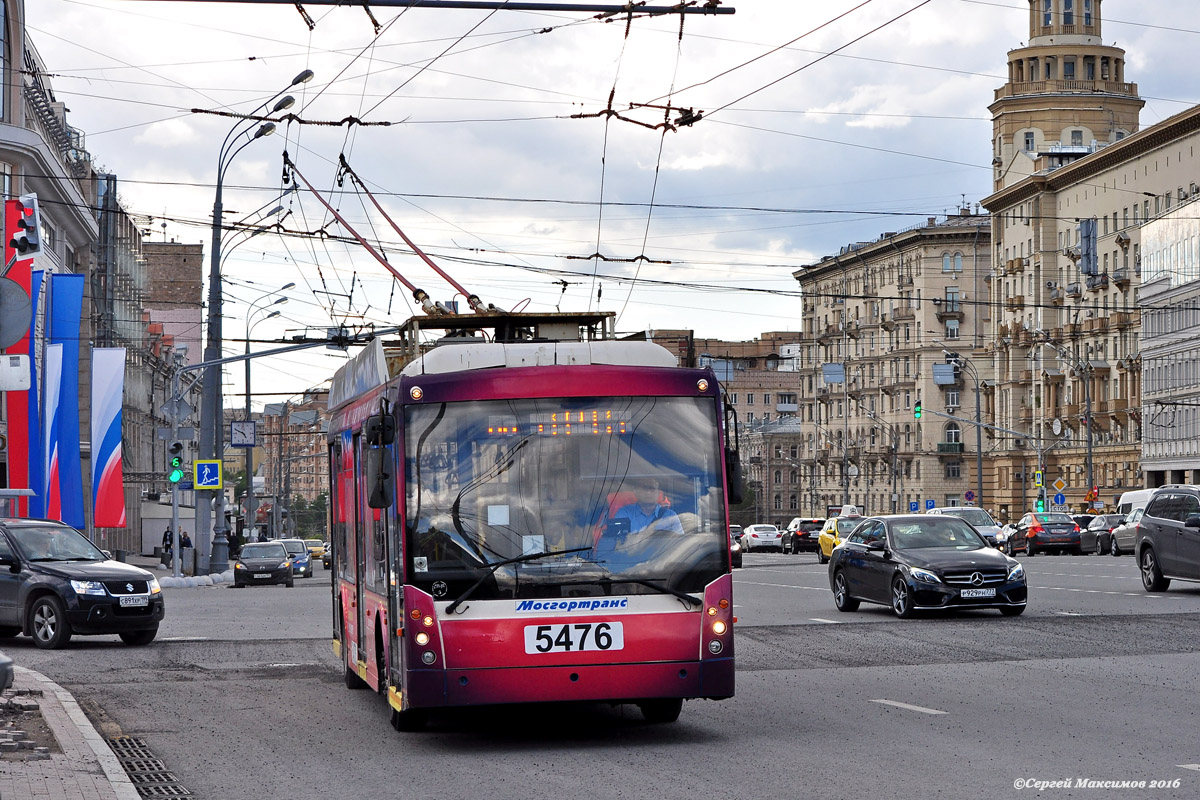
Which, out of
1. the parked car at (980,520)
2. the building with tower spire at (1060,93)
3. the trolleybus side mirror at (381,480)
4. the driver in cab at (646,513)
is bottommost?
the parked car at (980,520)

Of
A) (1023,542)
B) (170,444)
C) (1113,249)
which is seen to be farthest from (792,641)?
(1113,249)

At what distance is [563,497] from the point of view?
11734 millimetres

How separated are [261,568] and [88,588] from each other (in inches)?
943

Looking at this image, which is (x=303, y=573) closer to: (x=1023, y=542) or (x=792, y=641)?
(x=1023, y=542)

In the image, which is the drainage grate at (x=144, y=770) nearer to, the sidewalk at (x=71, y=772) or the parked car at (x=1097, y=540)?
the sidewalk at (x=71, y=772)

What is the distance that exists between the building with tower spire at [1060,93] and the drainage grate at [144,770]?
102 metres

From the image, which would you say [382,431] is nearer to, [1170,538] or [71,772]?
[71,772]

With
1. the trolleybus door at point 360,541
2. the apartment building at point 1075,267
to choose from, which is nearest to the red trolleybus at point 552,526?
the trolleybus door at point 360,541

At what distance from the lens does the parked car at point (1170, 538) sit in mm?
27328

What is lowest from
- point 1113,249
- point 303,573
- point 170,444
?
point 303,573

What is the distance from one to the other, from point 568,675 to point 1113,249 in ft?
293

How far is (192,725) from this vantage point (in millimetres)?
13352

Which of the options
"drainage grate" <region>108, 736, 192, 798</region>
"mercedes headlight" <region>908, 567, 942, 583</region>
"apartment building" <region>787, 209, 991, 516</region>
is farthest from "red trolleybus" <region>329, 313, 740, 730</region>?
"apartment building" <region>787, 209, 991, 516</region>

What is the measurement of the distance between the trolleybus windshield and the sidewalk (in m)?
2.27
